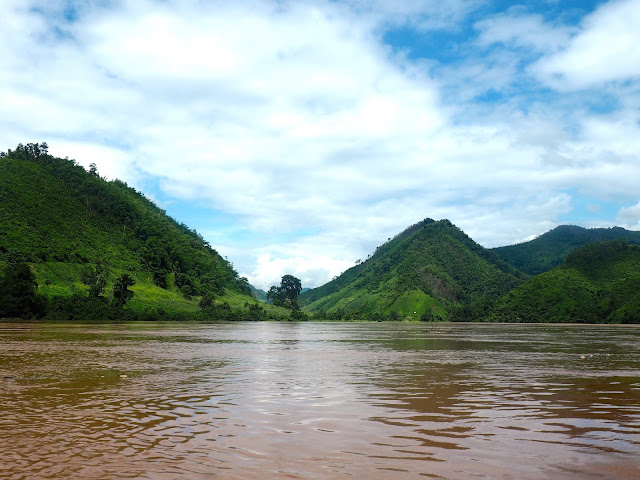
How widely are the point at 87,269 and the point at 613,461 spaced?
161m

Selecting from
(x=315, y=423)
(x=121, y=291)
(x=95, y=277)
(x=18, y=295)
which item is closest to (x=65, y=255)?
(x=95, y=277)

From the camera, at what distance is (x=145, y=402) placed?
55.0 feet

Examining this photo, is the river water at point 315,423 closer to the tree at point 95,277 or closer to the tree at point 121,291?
the tree at point 121,291

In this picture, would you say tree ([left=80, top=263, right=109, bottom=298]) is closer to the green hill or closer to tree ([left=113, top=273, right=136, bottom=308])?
the green hill

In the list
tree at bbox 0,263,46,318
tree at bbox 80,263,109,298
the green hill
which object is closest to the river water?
tree at bbox 0,263,46,318

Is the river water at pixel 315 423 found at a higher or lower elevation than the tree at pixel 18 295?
lower

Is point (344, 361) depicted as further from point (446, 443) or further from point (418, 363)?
point (446, 443)

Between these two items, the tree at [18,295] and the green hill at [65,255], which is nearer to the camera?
the tree at [18,295]

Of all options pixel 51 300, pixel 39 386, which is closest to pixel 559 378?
pixel 39 386

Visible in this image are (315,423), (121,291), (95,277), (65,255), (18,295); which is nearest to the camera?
(315,423)

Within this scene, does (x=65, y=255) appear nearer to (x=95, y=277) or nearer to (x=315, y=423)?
(x=95, y=277)

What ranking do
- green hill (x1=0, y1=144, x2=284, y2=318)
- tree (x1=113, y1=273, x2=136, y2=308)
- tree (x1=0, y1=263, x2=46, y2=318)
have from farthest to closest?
green hill (x1=0, y1=144, x2=284, y2=318) → tree (x1=113, y1=273, x2=136, y2=308) → tree (x1=0, y1=263, x2=46, y2=318)

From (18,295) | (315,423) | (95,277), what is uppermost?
(95,277)

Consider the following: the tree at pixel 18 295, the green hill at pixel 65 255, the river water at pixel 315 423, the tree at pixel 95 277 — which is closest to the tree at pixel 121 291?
the green hill at pixel 65 255
